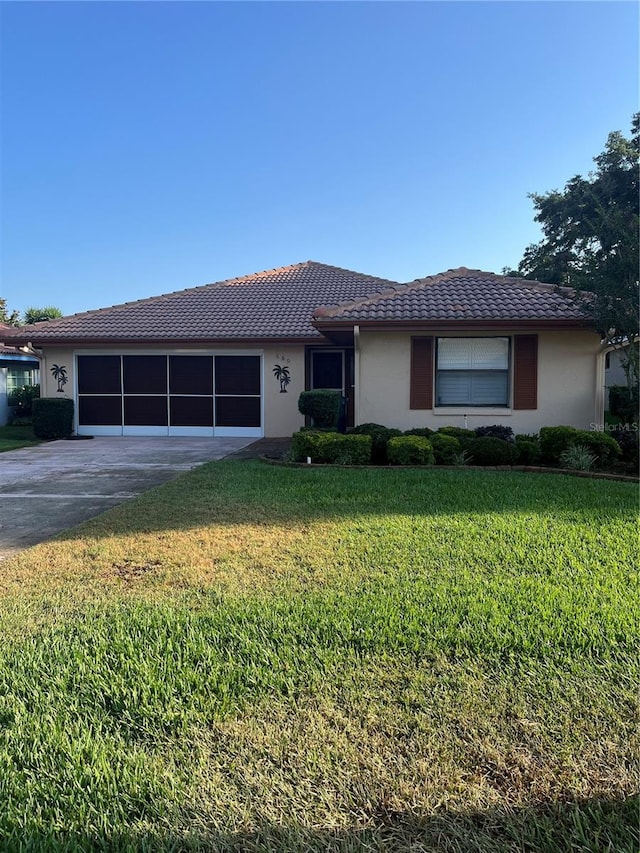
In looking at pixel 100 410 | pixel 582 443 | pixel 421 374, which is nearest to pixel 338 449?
pixel 421 374

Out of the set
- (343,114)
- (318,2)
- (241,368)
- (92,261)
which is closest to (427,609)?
(318,2)

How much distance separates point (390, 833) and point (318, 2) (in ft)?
40.2

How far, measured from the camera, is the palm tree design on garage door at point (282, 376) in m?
15.6

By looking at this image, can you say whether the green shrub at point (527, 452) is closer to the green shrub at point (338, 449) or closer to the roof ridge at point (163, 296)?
the green shrub at point (338, 449)

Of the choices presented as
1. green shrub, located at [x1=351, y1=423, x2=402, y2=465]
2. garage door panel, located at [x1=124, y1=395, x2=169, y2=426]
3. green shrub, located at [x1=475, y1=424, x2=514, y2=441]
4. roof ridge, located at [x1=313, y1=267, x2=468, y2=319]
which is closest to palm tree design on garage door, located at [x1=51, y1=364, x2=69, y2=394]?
garage door panel, located at [x1=124, y1=395, x2=169, y2=426]

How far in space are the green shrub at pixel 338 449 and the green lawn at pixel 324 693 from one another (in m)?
4.26

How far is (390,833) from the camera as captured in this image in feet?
6.32

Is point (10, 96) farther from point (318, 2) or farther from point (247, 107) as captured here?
point (318, 2)

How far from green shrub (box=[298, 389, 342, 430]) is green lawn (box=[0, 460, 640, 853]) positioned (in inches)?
271

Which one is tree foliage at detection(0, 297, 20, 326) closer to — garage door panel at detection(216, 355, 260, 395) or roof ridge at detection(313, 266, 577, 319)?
garage door panel at detection(216, 355, 260, 395)

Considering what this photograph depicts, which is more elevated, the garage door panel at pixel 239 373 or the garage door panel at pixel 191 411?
the garage door panel at pixel 239 373

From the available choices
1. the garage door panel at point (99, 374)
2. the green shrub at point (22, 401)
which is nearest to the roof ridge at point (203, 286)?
the garage door panel at point (99, 374)

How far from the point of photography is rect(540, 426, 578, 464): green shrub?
30.1ft

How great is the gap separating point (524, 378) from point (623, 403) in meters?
5.13
